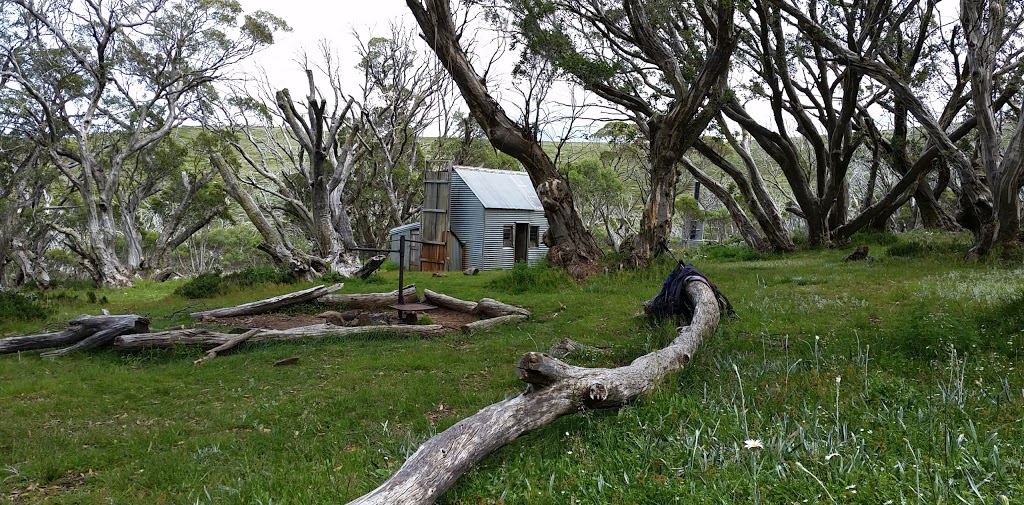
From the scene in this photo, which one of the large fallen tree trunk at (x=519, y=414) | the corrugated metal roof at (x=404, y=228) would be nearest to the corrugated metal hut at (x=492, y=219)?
the corrugated metal roof at (x=404, y=228)

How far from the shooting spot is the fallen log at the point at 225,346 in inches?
311

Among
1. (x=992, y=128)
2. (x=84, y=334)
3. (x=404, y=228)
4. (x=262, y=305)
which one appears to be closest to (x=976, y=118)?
(x=992, y=128)

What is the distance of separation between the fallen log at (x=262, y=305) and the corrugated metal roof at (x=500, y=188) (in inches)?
569

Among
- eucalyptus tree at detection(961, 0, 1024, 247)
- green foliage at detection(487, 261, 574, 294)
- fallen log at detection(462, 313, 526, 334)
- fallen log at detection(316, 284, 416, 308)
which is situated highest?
eucalyptus tree at detection(961, 0, 1024, 247)

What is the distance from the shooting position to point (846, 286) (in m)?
10.7

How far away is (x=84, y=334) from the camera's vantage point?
8.69 meters

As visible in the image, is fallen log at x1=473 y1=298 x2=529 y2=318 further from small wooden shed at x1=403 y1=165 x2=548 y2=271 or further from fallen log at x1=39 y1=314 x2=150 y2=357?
small wooden shed at x1=403 y1=165 x2=548 y2=271

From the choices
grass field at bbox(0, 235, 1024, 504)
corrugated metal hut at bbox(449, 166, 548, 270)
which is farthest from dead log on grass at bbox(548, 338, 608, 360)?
corrugated metal hut at bbox(449, 166, 548, 270)

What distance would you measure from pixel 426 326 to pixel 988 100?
467 inches

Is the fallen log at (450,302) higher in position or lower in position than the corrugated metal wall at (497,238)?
lower

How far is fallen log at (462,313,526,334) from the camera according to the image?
9.41m

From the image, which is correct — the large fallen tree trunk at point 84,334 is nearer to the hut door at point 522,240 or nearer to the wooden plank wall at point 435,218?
the wooden plank wall at point 435,218

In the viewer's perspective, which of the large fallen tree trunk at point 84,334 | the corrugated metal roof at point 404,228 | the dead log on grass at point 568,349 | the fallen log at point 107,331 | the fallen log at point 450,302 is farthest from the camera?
the corrugated metal roof at point 404,228

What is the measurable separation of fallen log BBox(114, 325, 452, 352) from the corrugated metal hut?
16.8m
